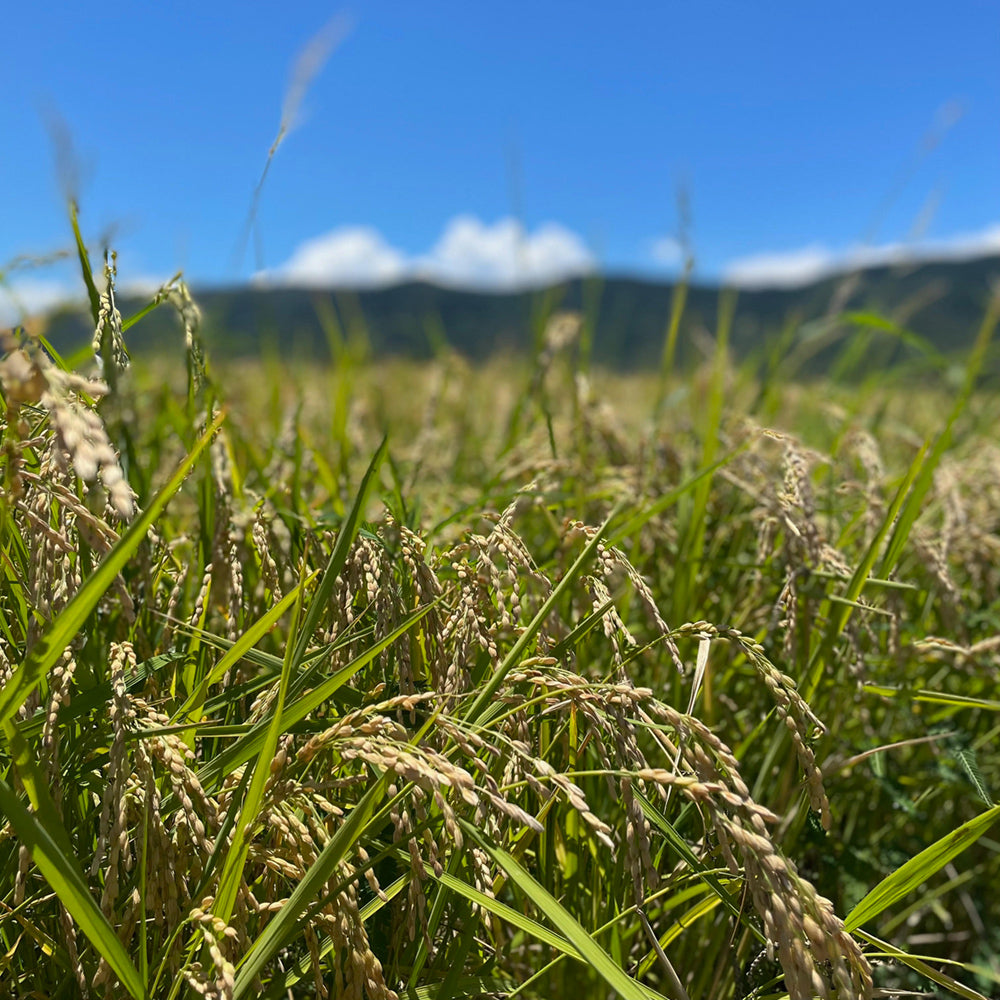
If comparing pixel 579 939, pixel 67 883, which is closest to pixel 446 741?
pixel 579 939

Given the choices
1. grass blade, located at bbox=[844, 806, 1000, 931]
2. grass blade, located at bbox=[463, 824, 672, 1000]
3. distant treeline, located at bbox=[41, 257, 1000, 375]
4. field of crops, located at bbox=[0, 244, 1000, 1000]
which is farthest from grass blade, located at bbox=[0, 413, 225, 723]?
distant treeline, located at bbox=[41, 257, 1000, 375]

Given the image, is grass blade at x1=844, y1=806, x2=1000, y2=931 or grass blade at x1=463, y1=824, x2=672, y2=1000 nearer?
grass blade at x1=463, y1=824, x2=672, y2=1000

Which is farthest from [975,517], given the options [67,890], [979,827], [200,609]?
[67,890]

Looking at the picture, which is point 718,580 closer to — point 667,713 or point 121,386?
point 667,713

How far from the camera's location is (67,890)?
66cm

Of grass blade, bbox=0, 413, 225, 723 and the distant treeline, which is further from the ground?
the distant treeline

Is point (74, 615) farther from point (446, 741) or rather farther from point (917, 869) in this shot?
point (917, 869)

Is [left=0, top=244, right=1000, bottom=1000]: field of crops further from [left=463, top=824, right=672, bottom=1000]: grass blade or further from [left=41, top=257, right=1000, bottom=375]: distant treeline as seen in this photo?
[left=41, top=257, right=1000, bottom=375]: distant treeline

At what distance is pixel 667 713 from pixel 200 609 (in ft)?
2.15

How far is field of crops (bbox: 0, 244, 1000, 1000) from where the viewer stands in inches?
28.2

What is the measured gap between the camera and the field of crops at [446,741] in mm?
716

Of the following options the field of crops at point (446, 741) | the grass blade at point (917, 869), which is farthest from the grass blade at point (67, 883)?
the grass blade at point (917, 869)

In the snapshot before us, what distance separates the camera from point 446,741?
0.91 meters

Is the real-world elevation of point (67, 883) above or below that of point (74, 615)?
below
